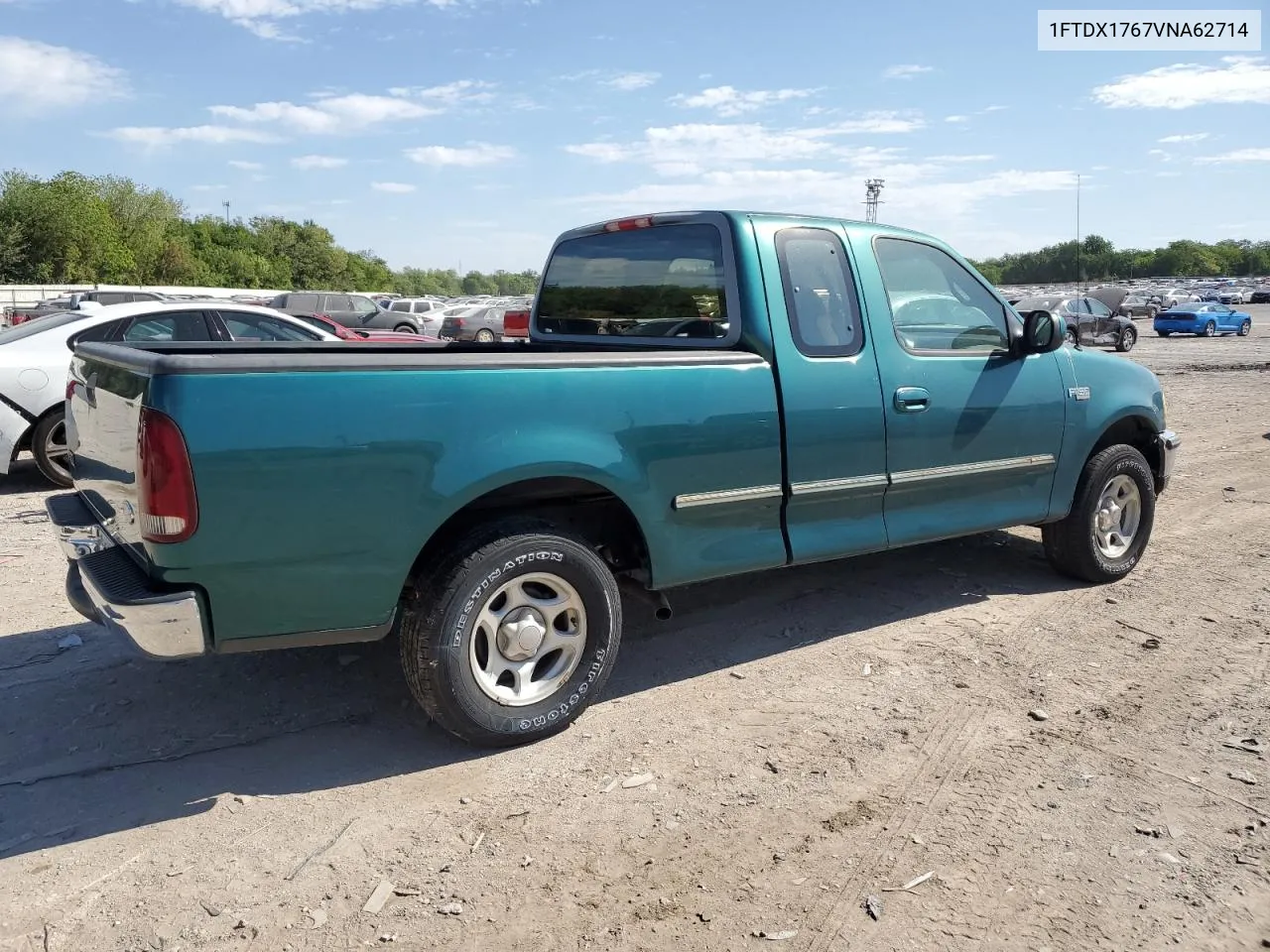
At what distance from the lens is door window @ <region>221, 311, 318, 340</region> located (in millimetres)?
8977

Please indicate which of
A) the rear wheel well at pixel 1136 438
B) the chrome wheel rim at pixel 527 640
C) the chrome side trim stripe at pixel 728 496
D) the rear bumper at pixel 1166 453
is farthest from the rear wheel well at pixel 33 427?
the rear bumper at pixel 1166 453

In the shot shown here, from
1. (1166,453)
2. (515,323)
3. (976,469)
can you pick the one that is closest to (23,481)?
(515,323)

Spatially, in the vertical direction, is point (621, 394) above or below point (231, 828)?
above

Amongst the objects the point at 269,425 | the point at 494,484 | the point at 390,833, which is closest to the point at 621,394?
the point at 494,484

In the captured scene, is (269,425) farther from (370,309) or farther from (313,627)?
(370,309)

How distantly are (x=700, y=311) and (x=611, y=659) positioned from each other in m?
1.66

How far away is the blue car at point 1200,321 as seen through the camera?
119ft

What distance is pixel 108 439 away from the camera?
3.46 m

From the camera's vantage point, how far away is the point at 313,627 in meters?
3.33

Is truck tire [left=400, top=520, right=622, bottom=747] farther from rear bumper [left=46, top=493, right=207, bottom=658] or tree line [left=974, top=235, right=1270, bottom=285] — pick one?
tree line [left=974, top=235, right=1270, bottom=285]

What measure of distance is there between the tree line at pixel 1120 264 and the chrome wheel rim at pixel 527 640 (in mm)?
132650

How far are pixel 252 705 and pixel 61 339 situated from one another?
5.66 metres

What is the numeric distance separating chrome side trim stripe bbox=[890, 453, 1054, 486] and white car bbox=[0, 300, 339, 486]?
19.4ft

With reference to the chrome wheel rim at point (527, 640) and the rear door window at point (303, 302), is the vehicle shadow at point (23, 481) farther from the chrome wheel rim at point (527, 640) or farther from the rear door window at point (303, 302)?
the rear door window at point (303, 302)
